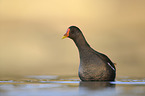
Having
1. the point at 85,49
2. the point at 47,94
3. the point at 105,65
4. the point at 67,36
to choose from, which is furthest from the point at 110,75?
the point at 47,94

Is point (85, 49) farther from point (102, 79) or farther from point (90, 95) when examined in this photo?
point (90, 95)

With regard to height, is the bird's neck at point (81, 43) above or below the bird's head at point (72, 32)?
below

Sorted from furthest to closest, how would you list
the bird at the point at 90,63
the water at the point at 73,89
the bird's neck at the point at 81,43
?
the bird's neck at the point at 81,43, the bird at the point at 90,63, the water at the point at 73,89

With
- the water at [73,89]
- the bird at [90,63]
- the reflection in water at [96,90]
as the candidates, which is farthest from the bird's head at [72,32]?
the reflection in water at [96,90]

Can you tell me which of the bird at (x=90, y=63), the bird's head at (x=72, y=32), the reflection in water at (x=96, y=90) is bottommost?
the reflection in water at (x=96, y=90)

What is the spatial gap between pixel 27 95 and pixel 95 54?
11.4 feet

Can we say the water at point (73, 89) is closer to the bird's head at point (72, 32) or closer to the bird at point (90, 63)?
the bird at point (90, 63)

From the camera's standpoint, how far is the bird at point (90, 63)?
291 inches

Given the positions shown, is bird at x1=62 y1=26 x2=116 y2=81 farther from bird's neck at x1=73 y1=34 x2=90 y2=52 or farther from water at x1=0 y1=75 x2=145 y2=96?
water at x1=0 y1=75 x2=145 y2=96

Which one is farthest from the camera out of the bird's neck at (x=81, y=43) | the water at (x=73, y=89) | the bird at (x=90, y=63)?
the bird's neck at (x=81, y=43)

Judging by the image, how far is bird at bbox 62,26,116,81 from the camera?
738 centimetres

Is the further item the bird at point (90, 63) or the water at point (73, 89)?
the bird at point (90, 63)

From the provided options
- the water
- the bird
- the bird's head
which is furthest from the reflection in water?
the bird's head

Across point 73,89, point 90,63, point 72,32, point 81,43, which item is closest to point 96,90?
point 73,89
